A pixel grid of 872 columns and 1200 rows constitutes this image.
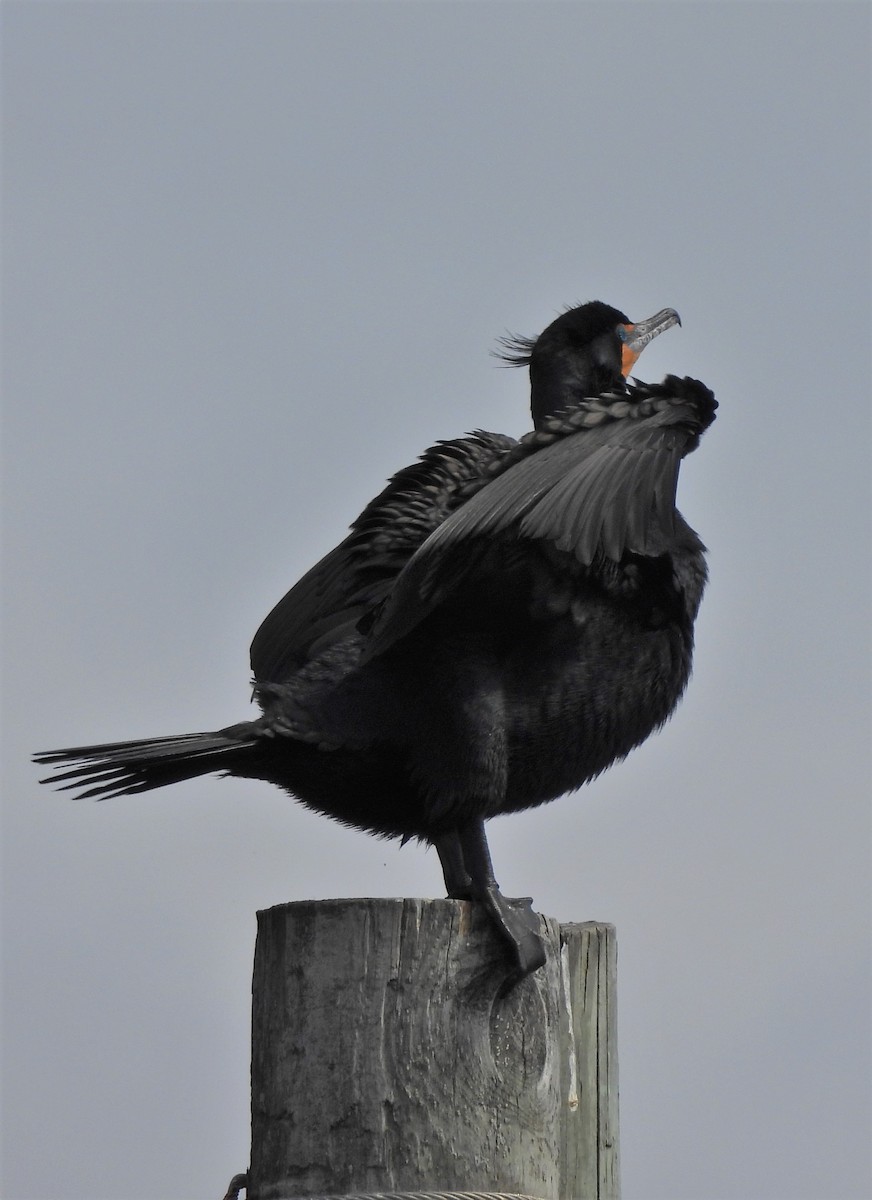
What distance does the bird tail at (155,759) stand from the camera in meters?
3.38

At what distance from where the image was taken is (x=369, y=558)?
13.1 ft

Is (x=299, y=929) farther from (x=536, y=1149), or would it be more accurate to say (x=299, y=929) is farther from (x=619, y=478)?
(x=619, y=478)

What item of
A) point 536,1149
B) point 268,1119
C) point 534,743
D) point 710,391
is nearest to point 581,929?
point 534,743

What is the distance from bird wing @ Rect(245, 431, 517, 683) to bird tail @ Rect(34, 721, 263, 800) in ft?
1.45

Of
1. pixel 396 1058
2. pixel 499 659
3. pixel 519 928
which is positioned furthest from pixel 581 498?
pixel 396 1058

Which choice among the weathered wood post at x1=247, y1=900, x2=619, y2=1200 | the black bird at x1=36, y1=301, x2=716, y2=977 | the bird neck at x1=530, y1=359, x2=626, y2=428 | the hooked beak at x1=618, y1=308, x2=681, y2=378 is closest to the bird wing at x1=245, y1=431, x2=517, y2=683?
the black bird at x1=36, y1=301, x2=716, y2=977

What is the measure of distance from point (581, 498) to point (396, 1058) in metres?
1.20

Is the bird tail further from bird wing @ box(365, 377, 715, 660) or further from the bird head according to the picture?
the bird head

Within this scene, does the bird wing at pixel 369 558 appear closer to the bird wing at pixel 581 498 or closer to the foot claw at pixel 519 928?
the bird wing at pixel 581 498

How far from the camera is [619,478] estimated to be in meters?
3.50

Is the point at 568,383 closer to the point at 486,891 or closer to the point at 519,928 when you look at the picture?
the point at 486,891

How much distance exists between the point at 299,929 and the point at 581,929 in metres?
0.80

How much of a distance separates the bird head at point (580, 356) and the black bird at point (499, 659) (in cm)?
60

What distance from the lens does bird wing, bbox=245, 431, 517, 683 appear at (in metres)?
3.93
